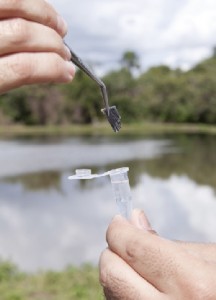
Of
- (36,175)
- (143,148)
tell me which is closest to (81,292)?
(36,175)

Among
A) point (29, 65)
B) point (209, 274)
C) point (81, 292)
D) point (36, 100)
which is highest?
point (36, 100)

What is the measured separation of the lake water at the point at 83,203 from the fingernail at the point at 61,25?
180 centimetres

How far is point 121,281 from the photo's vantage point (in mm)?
823

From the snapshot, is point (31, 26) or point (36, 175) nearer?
point (31, 26)

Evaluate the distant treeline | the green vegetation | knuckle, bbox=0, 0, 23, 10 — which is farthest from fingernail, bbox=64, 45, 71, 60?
the distant treeline

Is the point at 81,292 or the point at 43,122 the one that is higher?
the point at 43,122

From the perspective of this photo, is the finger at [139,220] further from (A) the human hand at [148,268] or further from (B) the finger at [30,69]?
(B) the finger at [30,69]

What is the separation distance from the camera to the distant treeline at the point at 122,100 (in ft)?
127

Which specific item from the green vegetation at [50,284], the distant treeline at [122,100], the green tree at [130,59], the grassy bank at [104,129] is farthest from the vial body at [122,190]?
the green tree at [130,59]

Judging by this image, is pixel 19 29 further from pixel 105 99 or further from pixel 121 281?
pixel 121 281

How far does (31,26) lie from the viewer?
2.79 feet

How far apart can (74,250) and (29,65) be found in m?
6.70

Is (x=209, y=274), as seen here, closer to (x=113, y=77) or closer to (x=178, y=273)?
(x=178, y=273)

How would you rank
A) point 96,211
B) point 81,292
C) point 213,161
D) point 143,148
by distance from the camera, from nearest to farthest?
point 81,292 < point 96,211 < point 213,161 < point 143,148
